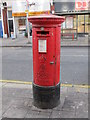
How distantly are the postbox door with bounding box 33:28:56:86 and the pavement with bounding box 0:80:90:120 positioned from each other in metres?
0.55

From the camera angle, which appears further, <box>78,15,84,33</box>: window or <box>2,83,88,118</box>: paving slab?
<box>78,15,84,33</box>: window

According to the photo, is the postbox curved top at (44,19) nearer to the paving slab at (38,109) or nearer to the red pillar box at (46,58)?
the red pillar box at (46,58)

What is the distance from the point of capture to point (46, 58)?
3.35m

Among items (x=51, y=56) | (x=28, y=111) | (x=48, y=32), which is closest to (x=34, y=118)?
(x=28, y=111)

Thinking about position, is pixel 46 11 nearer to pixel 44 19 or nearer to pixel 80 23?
pixel 80 23

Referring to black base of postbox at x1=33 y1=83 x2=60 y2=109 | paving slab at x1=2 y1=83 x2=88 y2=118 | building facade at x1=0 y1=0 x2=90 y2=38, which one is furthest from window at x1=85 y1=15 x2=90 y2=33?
black base of postbox at x1=33 y1=83 x2=60 y2=109

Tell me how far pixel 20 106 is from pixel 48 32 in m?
1.62

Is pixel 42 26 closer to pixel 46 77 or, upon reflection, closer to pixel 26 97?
pixel 46 77

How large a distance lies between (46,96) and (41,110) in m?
0.30

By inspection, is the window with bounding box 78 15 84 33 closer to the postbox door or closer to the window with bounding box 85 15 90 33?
the window with bounding box 85 15 90 33

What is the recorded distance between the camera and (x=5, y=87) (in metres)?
4.80

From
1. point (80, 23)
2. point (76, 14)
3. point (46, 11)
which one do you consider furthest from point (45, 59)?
point (80, 23)

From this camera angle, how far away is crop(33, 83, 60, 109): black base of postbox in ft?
11.4

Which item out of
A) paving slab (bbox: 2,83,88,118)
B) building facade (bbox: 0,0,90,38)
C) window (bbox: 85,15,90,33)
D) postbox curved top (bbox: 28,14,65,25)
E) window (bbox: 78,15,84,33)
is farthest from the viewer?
window (bbox: 78,15,84,33)
